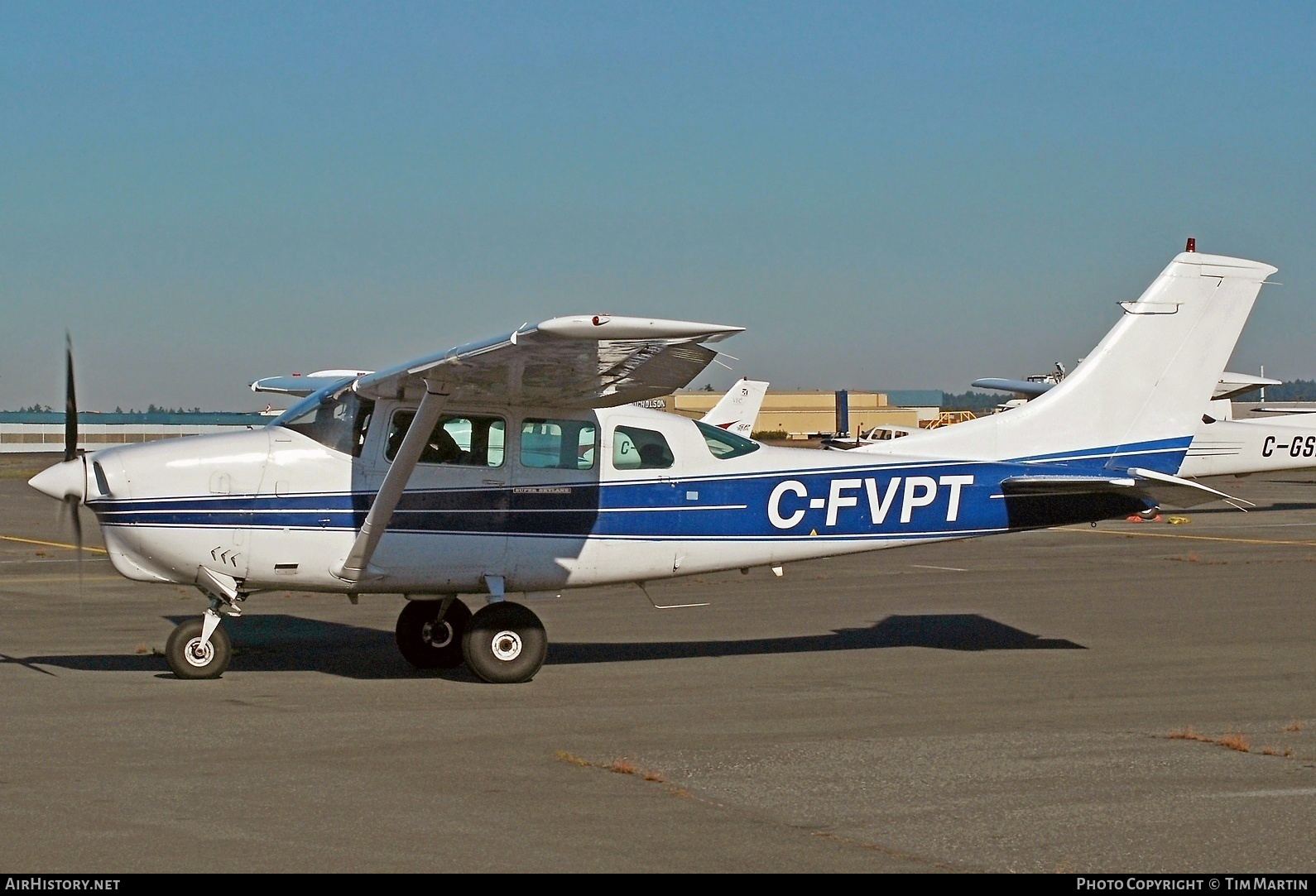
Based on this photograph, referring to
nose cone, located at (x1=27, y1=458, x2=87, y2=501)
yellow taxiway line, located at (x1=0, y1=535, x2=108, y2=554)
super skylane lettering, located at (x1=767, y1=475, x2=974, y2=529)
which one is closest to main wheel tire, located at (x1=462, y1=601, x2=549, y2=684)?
super skylane lettering, located at (x1=767, y1=475, x2=974, y2=529)

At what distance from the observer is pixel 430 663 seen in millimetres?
11891

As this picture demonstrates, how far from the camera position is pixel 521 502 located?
1122cm

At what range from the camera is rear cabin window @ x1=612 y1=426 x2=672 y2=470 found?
38.1 feet

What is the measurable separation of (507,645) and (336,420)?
7.22 ft

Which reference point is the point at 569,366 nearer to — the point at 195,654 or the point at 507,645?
the point at 507,645

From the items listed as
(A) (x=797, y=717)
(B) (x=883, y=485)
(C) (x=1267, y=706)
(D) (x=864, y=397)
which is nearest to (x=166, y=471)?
(A) (x=797, y=717)

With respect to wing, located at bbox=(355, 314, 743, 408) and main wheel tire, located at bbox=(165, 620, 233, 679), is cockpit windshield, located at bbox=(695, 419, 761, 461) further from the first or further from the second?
main wheel tire, located at bbox=(165, 620, 233, 679)

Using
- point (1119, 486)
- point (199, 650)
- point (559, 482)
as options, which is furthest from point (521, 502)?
point (1119, 486)

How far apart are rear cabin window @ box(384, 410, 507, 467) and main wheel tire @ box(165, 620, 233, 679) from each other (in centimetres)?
196

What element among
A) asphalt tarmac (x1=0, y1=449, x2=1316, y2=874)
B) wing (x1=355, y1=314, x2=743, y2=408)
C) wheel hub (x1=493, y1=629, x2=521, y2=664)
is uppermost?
wing (x1=355, y1=314, x2=743, y2=408)

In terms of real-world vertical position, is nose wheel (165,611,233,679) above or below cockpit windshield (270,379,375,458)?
below

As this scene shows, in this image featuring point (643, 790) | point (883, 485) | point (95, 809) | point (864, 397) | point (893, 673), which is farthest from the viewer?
point (864, 397)

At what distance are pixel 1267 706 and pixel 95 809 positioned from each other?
753cm

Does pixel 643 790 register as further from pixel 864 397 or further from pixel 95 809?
pixel 864 397
